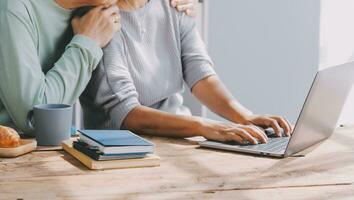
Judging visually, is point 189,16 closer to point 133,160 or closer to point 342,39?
point 133,160

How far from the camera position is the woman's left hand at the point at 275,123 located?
2.00 m

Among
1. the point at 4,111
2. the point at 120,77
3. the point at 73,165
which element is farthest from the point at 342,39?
the point at 73,165

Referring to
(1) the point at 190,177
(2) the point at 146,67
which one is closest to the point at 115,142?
(1) the point at 190,177

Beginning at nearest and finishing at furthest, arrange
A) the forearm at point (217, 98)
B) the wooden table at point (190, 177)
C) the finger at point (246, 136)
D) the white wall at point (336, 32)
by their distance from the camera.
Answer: the wooden table at point (190, 177) < the finger at point (246, 136) < the forearm at point (217, 98) < the white wall at point (336, 32)

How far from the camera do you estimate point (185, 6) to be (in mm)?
2424

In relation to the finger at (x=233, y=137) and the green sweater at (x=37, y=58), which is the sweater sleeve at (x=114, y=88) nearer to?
the green sweater at (x=37, y=58)

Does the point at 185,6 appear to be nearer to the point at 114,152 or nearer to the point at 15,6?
the point at 15,6

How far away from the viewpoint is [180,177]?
1550 millimetres

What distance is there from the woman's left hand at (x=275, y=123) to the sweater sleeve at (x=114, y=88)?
385 millimetres

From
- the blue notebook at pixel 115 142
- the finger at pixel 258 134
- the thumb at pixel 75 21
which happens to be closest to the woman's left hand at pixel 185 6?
the thumb at pixel 75 21

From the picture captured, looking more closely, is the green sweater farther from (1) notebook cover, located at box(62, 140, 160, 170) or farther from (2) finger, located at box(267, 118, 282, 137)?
(2) finger, located at box(267, 118, 282, 137)

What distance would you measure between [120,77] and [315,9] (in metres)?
2.06

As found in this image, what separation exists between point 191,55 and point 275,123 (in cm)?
53

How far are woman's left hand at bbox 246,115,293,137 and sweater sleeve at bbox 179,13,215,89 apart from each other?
39cm
